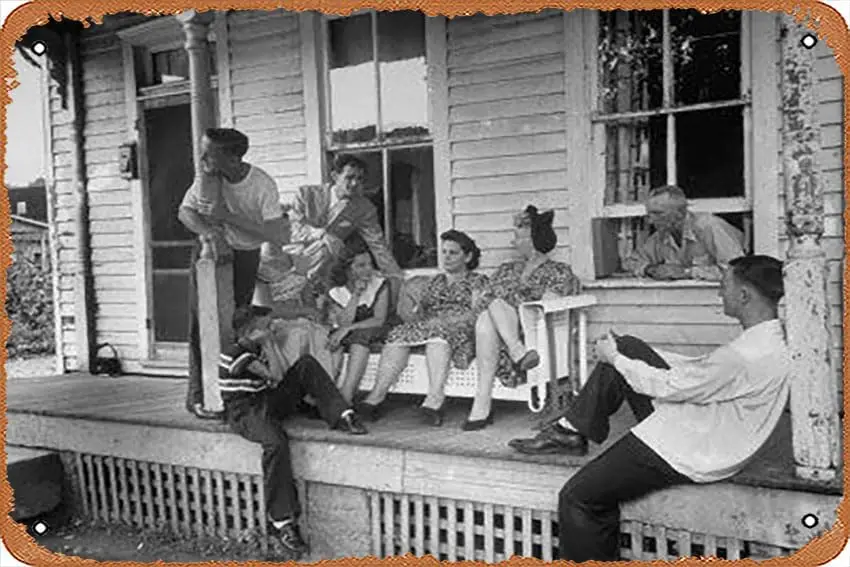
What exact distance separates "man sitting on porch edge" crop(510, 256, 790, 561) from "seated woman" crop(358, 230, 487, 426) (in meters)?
0.79

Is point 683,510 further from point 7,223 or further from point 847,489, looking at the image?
point 7,223

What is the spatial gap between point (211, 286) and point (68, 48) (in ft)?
4.84

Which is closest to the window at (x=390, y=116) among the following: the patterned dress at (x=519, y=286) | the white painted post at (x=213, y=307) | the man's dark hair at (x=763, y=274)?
the patterned dress at (x=519, y=286)

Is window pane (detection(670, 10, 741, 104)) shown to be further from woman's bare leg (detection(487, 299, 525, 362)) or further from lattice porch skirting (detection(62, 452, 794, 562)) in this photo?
lattice porch skirting (detection(62, 452, 794, 562))

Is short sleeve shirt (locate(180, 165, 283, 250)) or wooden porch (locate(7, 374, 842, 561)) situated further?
short sleeve shirt (locate(180, 165, 283, 250))

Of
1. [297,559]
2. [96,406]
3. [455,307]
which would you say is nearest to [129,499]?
[96,406]

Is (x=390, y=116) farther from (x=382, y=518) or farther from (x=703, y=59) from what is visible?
(x=382, y=518)

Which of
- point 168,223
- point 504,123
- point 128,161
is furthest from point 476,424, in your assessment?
A: point 128,161

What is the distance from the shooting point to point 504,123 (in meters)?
3.71

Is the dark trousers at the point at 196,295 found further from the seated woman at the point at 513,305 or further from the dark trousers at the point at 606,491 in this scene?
the dark trousers at the point at 606,491

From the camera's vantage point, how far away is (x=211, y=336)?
3.76 metres

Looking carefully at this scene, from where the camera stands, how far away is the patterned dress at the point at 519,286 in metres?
3.41

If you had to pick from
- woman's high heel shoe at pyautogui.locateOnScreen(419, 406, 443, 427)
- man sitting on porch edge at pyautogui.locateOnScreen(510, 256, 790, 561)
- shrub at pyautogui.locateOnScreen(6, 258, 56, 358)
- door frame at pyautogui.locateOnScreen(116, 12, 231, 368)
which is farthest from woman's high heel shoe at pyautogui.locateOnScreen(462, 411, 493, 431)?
shrub at pyautogui.locateOnScreen(6, 258, 56, 358)

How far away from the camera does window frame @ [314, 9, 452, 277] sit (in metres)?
3.68
